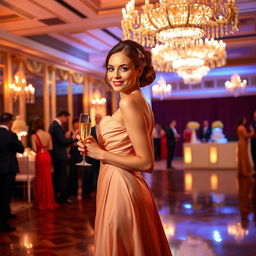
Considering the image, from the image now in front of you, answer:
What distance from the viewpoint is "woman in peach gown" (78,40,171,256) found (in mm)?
1539

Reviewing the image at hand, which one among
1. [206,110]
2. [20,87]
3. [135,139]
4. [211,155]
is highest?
[20,87]

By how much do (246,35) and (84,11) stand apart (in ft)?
15.4

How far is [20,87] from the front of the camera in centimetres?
816

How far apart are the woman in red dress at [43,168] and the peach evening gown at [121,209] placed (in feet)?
14.2

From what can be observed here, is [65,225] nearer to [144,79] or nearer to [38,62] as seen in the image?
[144,79]

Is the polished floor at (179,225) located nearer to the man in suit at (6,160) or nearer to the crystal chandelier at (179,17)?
the man in suit at (6,160)

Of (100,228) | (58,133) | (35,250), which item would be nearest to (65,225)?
(35,250)

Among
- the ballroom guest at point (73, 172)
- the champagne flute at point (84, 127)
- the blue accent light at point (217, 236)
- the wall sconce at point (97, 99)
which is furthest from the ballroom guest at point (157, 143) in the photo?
the champagne flute at point (84, 127)

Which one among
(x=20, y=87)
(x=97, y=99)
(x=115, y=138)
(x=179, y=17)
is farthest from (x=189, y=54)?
(x=115, y=138)

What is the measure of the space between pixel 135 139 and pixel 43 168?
4.64 meters

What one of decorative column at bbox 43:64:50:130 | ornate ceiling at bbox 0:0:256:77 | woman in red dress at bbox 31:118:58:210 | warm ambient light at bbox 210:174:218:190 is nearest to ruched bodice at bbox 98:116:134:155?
woman in red dress at bbox 31:118:58:210

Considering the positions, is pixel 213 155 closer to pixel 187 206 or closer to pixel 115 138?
pixel 187 206

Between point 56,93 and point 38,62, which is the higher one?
point 38,62

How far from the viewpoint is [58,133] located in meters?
6.02
